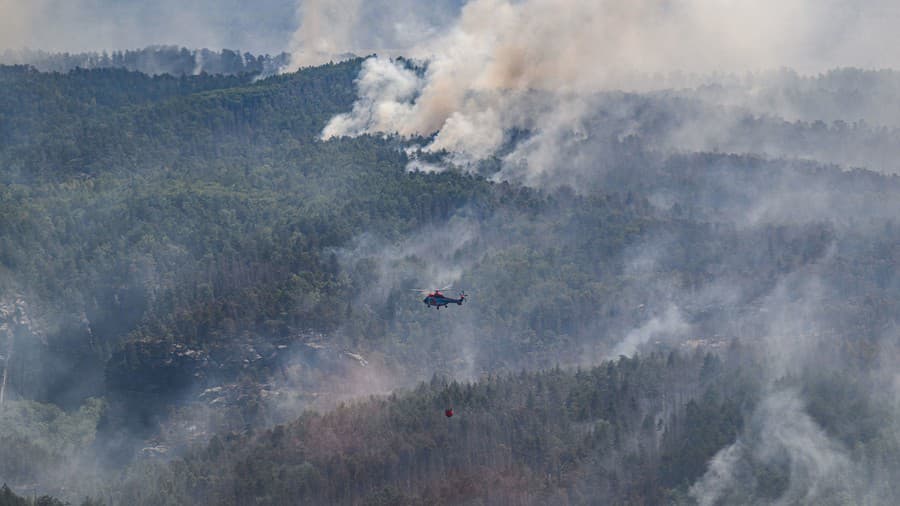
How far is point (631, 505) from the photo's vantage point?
200 metres

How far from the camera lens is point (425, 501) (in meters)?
200

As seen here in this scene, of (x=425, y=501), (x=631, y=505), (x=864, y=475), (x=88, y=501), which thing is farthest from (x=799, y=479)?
(x=88, y=501)

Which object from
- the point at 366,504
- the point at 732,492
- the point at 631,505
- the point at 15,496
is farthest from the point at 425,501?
the point at 15,496

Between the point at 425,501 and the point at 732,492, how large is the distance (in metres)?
37.9

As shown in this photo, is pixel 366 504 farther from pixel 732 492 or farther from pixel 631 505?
pixel 732 492

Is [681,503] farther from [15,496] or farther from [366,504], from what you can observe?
[15,496]

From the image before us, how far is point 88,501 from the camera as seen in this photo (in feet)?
649

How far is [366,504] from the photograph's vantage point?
655 feet

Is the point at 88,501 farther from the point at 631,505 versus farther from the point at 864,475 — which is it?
the point at 864,475

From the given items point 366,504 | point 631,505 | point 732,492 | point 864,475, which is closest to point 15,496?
point 366,504

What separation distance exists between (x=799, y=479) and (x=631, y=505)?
820 inches

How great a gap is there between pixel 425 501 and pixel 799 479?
46.2 meters

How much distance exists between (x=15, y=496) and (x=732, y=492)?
88344 mm

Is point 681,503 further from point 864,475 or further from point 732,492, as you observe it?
point 864,475
